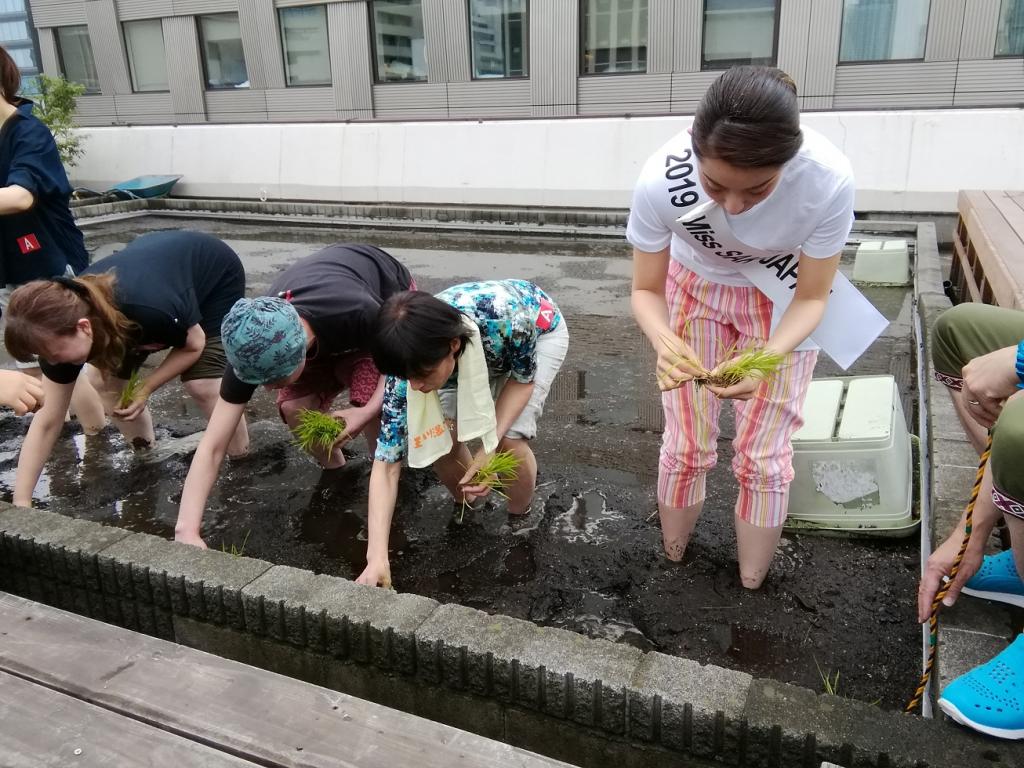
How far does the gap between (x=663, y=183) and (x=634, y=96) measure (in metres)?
13.0

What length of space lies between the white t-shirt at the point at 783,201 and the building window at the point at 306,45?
1614 cm

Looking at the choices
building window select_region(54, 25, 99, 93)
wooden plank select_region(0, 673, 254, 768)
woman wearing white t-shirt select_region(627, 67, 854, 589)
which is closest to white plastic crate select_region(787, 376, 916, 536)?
woman wearing white t-shirt select_region(627, 67, 854, 589)

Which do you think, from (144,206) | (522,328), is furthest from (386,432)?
(144,206)

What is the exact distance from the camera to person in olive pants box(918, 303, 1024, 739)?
172 cm

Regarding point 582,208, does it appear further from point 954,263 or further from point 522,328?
point 522,328

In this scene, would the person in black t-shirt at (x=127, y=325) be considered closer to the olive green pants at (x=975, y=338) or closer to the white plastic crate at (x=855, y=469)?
the white plastic crate at (x=855, y=469)

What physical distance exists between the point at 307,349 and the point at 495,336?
30.3 inches

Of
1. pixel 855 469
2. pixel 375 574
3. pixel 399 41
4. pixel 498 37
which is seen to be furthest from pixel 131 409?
pixel 399 41

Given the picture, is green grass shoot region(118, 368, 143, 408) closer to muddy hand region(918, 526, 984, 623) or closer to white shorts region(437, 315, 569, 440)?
white shorts region(437, 315, 569, 440)

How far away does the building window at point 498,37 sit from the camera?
596 inches

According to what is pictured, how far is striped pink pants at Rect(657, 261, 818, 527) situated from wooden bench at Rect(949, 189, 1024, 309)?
1206 millimetres

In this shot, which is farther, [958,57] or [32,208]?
[958,57]

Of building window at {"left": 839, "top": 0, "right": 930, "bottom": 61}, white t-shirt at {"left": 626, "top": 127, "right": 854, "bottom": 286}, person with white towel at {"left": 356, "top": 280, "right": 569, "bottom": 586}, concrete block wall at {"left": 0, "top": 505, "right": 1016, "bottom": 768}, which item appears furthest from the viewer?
building window at {"left": 839, "top": 0, "right": 930, "bottom": 61}

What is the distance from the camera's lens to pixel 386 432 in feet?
9.11
